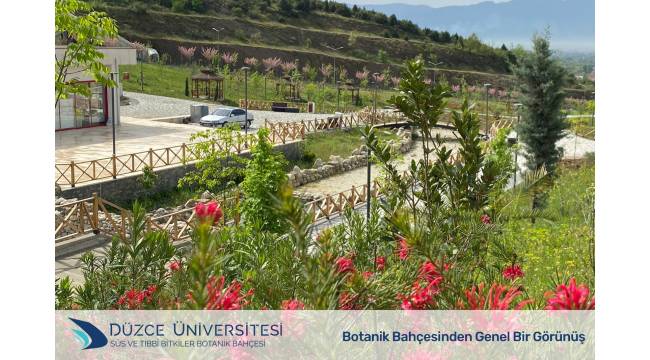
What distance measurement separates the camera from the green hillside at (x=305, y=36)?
32.2 ft

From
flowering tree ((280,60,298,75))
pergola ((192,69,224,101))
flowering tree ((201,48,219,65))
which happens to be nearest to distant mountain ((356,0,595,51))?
flowering tree ((280,60,298,75))

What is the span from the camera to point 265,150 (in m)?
8.71

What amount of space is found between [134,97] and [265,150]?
10.2 m

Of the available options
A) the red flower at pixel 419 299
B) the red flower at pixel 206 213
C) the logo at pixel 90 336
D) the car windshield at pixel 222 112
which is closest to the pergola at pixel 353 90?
the car windshield at pixel 222 112

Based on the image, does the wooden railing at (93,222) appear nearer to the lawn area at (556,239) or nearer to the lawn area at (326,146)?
the lawn area at (556,239)

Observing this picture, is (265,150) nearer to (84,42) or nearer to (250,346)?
(84,42)

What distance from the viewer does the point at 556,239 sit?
22.3 ft

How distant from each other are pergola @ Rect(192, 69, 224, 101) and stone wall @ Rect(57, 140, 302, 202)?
559cm

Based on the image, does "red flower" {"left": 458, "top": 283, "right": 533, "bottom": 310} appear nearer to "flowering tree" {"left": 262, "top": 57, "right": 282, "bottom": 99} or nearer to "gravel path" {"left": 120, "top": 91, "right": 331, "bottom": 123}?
"gravel path" {"left": 120, "top": 91, "right": 331, "bottom": 123}

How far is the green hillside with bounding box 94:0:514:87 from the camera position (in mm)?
9812

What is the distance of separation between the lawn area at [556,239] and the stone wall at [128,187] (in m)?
4.86

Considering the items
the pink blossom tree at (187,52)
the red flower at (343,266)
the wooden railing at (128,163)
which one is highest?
the pink blossom tree at (187,52)

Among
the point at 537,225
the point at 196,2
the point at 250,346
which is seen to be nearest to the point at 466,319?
the point at 250,346

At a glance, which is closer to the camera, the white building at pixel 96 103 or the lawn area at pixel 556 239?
the lawn area at pixel 556 239
